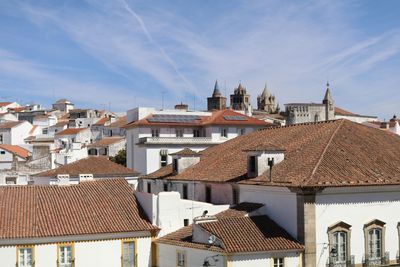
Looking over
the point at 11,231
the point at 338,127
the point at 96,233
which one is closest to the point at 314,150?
the point at 338,127

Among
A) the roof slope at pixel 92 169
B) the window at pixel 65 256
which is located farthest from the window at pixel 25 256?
the roof slope at pixel 92 169

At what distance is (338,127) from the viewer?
1112 inches

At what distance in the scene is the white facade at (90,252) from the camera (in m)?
24.1

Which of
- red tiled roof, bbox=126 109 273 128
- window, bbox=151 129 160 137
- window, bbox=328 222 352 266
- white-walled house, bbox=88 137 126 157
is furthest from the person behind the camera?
white-walled house, bbox=88 137 126 157

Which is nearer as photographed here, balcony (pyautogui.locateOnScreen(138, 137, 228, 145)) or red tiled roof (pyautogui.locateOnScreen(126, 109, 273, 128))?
balcony (pyautogui.locateOnScreen(138, 137, 228, 145))

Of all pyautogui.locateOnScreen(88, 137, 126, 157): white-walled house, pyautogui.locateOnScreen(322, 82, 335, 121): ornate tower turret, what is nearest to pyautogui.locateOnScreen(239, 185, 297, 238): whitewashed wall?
pyautogui.locateOnScreen(88, 137, 126, 157): white-walled house

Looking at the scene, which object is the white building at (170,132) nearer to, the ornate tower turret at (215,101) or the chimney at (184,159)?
the chimney at (184,159)

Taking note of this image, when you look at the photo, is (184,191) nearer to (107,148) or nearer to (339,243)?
(339,243)

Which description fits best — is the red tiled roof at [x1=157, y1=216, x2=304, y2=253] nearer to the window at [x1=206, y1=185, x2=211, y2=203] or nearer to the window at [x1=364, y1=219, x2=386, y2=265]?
the window at [x1=364, y1=219, x2=386, y2=265]

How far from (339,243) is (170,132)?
29.9 meters

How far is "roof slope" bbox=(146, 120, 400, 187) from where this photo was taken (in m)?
24.2

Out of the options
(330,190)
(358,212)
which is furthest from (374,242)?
(330,190)

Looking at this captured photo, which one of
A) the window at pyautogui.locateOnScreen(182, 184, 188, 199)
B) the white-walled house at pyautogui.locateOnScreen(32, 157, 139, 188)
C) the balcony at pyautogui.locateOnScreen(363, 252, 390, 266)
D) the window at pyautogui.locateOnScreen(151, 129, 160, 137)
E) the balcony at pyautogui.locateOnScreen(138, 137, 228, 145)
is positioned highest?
the window at pyautogui.locateOnScreen(151, 129, 160, 137)

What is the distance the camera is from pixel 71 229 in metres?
25.1
